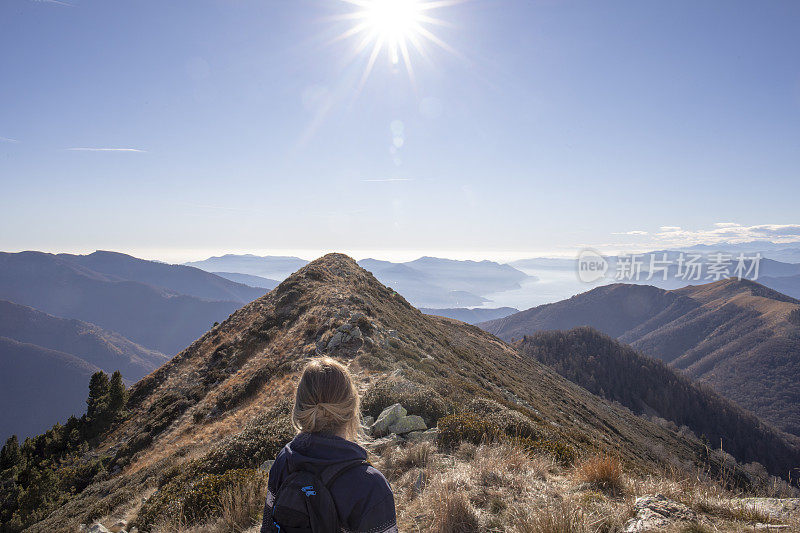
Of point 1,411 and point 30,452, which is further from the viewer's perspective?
point 1,411

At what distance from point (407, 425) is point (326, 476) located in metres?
6.26

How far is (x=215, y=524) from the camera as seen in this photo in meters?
5.40

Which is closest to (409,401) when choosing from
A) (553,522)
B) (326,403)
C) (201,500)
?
(201,500)

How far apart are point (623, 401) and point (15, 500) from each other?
13779cm

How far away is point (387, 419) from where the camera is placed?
8.64m

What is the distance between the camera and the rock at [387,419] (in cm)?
843

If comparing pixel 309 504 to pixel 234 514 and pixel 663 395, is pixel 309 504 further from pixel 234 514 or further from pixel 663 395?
pixel 663 395

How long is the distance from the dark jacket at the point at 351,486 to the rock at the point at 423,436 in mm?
5447

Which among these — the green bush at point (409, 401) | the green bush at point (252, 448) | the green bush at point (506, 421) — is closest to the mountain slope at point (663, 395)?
the green bush at point (506, 421)

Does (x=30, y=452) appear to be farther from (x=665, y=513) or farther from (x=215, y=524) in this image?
(x=665, y=513)

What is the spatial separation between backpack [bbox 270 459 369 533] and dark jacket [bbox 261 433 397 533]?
0.17ft

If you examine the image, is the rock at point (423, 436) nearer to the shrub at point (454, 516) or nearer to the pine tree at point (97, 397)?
the shrub at point (454, 516)

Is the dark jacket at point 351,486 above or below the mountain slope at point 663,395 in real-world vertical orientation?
above

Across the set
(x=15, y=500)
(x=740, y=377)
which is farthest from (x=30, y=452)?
(x=740, y=377)
